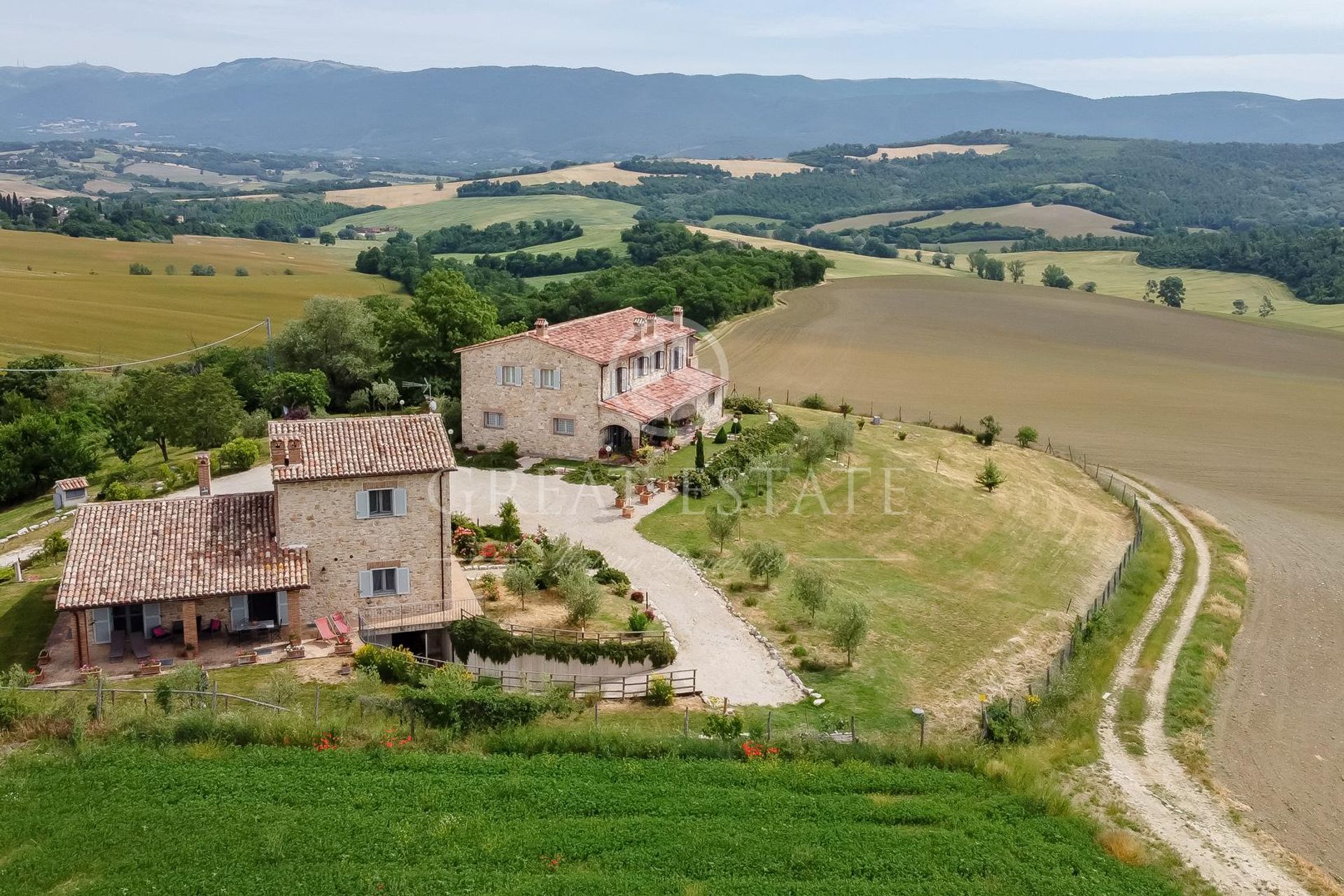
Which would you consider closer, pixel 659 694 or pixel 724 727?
pixel 724 727

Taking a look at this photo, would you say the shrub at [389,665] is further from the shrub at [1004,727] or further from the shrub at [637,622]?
the shrub at [1004,727]

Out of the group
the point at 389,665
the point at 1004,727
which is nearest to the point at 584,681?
the point at 389,665

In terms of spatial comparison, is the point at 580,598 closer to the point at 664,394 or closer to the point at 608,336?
the point at 664,394

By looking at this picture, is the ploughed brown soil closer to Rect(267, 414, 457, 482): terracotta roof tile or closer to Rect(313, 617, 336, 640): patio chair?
Rect(267, 414, 457, 482): terracotta roof tile

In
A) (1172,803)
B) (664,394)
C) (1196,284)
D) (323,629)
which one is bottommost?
(1172,803)

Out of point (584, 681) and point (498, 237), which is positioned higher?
point (498, 237)

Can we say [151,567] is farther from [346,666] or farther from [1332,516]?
[1332,516]
